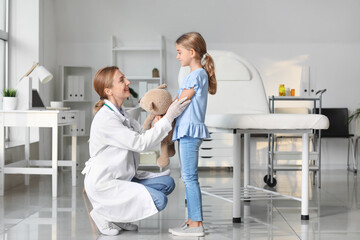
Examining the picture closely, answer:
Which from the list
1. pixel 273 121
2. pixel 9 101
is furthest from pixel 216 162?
pixel 273 121

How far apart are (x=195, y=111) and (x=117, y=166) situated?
494mm

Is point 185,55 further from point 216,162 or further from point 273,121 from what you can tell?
point 216,162

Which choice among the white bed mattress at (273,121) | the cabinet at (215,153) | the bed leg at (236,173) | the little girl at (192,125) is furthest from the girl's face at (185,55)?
the cabinet at (215,153)

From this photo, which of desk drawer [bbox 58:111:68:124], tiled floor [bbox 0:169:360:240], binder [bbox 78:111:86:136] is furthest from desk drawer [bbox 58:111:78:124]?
binder [bbox 78:111:86:136]

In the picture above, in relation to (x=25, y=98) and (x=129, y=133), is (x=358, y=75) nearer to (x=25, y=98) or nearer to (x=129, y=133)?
(x=25, y=98)

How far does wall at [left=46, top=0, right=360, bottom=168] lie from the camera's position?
6.13 metres

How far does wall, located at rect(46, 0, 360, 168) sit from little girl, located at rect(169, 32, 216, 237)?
368cm

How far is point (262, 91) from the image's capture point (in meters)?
3.70

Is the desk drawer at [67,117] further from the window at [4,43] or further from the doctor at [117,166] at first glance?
the doctor at [117,166]

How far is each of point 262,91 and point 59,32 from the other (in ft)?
11.4

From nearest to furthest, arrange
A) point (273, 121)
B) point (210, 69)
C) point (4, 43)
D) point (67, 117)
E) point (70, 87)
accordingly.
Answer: point (210, 69) < point (273, 121) < point (67, 117) < point (4, 43) < point (70, 87)

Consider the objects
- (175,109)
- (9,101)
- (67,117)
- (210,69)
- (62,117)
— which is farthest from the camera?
(67,117)

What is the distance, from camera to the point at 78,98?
20.2 feet

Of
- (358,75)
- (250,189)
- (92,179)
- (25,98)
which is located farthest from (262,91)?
(358,75)
